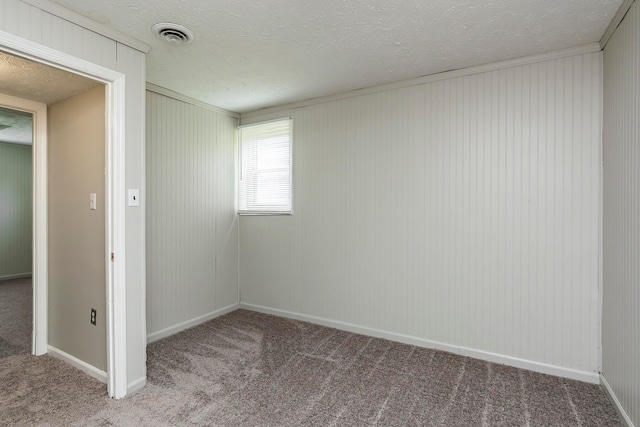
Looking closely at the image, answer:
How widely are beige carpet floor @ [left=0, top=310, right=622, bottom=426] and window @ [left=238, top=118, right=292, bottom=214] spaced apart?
5.23ft

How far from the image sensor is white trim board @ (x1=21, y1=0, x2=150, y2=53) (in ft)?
6.03

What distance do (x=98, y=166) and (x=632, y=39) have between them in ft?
11.2

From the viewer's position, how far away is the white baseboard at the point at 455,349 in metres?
2.43

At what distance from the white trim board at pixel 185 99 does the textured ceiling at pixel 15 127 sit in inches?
64.2

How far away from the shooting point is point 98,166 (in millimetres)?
2381

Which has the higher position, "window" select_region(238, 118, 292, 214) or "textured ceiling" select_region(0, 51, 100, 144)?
"textured ceiling" select_region(0, 51, 100, 144)

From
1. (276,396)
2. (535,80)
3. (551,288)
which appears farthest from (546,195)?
(276,396)

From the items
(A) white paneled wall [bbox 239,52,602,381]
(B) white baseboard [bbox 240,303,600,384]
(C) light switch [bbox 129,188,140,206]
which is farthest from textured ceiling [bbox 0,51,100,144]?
(B) white baseboard [bbox 240,303,600,384]

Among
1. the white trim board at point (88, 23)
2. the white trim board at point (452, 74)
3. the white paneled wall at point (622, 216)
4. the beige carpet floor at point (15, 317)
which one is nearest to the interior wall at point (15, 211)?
the beige carpet floor at point (15, 317)

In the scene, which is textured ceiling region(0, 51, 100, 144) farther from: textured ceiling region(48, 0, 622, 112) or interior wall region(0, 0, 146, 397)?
textured ceiling region(48, 0, 622, 112)

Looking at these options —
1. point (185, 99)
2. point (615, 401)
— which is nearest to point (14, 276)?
point (185, 99)

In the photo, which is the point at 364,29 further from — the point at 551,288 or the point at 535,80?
the point at 551,288

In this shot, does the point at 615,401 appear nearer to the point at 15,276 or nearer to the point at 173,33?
the point at 173,33

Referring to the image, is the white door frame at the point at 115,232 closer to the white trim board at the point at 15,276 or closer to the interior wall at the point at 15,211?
the interior wall at the point at 15,211
